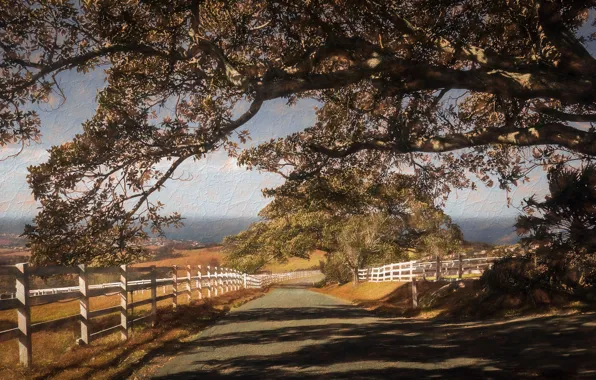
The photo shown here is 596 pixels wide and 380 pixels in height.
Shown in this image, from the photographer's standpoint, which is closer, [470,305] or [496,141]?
[496,141]

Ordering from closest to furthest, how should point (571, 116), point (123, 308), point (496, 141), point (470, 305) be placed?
point (496, 141)
point (571, 116)
point (123, 308)
point (470, 305)

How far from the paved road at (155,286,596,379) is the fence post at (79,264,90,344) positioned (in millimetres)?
1742

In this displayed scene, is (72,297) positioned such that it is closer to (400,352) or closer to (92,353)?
(92,353)

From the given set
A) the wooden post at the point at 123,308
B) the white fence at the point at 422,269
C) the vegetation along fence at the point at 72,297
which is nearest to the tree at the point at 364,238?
the white fence at the point at 422,269

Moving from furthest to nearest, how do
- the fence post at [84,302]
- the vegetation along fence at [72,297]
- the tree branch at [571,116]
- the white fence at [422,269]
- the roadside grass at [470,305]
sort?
the white fence at [422,269]
the roadside grass at [470,305]
the tree branch at [571,116]
the fence post at [84,302]
the vegetation along fence at [72,297]

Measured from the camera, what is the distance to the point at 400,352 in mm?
7984

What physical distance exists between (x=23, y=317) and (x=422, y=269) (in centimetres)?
1899

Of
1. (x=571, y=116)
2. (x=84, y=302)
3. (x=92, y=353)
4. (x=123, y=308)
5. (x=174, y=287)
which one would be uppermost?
(x=571, y=116)

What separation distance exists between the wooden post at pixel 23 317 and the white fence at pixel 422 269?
12.0 m

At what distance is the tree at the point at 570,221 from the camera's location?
10.2 metres

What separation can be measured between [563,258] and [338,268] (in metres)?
34.7

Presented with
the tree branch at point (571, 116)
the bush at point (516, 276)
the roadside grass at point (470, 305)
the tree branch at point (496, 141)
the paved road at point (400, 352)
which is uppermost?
the tree branch at point (571, 116)

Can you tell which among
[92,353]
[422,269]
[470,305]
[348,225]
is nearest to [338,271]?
[348,225]

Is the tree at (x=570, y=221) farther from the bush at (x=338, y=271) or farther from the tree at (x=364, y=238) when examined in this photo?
the bush at (x=338, y=271)
